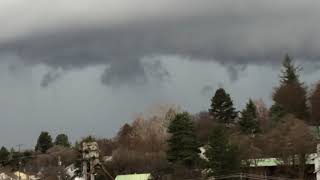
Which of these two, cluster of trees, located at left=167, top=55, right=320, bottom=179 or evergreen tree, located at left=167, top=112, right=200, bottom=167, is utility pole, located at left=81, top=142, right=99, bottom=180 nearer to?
cluster of trees, located at left=167, top=55, right=320, bottom=179

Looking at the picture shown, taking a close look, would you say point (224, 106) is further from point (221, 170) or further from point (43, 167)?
point (221, 170)

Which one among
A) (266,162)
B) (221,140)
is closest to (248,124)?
(266,162)

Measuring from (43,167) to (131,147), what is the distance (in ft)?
Answer: 92.5

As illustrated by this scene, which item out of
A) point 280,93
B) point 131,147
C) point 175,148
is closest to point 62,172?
point 131,147

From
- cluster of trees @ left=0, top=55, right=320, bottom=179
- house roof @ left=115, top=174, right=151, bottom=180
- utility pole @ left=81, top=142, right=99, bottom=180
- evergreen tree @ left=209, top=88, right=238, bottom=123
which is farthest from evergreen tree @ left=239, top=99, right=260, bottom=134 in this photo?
utility pole @ left=81, top=142, right=99, bottom=180

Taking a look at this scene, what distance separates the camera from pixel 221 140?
9819 cm

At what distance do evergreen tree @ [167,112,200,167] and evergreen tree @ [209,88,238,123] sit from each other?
137ft

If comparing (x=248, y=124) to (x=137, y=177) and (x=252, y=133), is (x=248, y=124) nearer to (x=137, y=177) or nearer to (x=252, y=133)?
(x=252, y=133)

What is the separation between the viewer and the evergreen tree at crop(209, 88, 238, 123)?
556 feet

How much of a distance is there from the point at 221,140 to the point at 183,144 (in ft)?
89.1

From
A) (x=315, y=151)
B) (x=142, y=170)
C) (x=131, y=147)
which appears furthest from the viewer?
(x=131, y=147)

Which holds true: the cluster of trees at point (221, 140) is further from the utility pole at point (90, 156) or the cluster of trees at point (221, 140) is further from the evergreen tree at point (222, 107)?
the utility pole at point (90, 156)

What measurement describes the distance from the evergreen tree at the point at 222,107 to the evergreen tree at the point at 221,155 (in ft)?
226

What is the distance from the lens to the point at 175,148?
12562 cm
